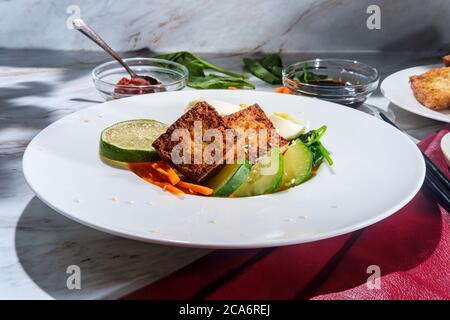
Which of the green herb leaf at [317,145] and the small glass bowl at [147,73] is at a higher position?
the green herb leaf at [317,145]

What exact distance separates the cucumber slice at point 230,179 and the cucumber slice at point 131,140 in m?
0.19

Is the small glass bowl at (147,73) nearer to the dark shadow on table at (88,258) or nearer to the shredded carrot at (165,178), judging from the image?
the shredded carrot at (165,178)

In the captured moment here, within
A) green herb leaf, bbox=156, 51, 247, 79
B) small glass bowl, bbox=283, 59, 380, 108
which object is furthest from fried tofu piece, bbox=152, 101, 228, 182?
green herb leaf, bbox=156, 51, 247, 79

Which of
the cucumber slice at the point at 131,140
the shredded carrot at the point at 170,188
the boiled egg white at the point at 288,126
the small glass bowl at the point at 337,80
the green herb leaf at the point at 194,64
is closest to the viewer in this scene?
the shredded carrot at the point at 170,188

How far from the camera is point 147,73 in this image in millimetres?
2215

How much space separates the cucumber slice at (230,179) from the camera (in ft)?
3.96

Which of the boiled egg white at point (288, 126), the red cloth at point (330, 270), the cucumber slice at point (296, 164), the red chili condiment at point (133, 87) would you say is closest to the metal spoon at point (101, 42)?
the red chili condiment at point (133, 87)

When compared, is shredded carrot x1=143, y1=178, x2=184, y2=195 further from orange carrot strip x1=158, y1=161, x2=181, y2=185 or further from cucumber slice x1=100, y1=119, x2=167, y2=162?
cucumber slice x1=100, y1=119, x2=167, y2=162

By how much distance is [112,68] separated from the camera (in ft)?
7.16

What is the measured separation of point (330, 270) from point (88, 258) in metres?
0.45

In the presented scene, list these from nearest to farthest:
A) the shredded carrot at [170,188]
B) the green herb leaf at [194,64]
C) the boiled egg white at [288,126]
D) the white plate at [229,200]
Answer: the white plate at [229,200] < the shredded carrot at [170,188] < the boiled egg white at [288,126] < the green herb leaf at [194,64]

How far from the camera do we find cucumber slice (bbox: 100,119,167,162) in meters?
1.32

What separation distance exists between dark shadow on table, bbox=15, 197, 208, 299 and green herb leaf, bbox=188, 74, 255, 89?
3.22 ft
